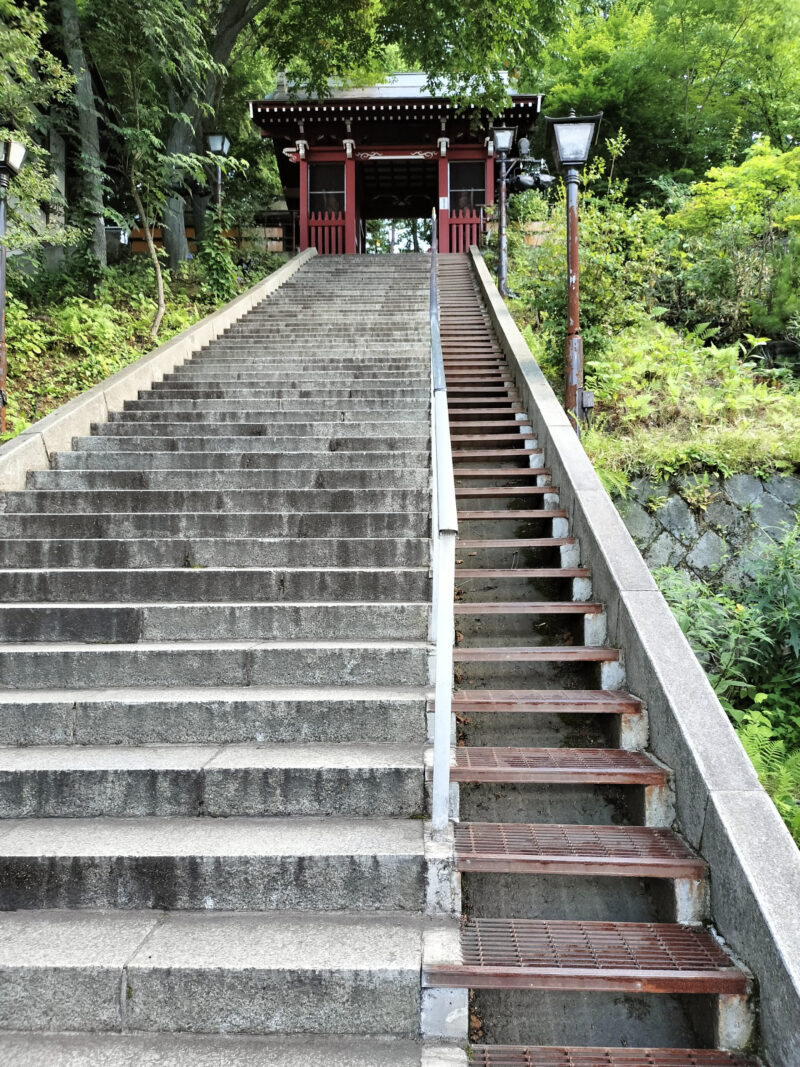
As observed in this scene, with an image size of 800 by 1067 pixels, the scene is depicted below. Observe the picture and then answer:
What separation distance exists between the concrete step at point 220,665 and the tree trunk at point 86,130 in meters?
10.4

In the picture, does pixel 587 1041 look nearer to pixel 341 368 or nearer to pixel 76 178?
pixel 341 368

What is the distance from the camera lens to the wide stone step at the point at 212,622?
11.5ft

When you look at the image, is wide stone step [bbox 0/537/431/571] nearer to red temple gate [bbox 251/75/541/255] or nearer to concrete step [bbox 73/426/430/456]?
concrete step [bbox 73/426/430/456]

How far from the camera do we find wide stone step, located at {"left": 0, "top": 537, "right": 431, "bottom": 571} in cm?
405

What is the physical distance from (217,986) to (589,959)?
118cm

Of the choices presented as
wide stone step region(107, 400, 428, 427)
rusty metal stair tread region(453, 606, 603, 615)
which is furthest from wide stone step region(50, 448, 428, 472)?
rusty metal stair tread region(453, 606, 603, 615)

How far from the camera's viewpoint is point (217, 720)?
2992mm

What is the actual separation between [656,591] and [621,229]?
6012 millimetres

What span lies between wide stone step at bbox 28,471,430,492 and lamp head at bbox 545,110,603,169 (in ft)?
10.9

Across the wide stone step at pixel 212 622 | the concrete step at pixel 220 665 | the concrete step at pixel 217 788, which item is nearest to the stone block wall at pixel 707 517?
the wide stone step at pixel 212 622

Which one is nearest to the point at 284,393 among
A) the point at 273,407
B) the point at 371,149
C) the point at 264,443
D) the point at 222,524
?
the point at 273,407

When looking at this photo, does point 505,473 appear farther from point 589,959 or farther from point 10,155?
point 10,155

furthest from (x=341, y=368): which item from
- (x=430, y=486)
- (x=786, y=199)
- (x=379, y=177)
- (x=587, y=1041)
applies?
(x=379, y=177)

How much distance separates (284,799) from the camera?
2670 mm
